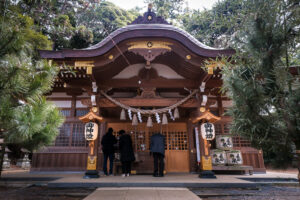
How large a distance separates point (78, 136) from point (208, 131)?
5.13m

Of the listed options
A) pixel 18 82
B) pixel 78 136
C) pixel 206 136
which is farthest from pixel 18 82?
pixel 78 136

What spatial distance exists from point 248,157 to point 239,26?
673cm

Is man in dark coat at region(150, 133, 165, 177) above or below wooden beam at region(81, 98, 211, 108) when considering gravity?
below

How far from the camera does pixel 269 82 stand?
2.08m

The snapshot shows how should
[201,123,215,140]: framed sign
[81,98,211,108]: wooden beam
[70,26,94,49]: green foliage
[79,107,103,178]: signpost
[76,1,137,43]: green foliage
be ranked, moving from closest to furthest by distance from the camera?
[79,107,103,178]: signpost < [201,123,215,140]: framed sign < [81,98,211,108]: wooden beam < [70,26,94,49]: green foliage < [76,1,137,43]: green foliage

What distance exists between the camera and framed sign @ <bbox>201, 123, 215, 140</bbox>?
6.13 m

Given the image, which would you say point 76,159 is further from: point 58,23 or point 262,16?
point 58,23

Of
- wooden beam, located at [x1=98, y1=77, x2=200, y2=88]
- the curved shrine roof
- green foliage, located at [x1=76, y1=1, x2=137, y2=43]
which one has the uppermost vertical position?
green foliage, located at [x1=76, y1=1, x2=137, y2=43]

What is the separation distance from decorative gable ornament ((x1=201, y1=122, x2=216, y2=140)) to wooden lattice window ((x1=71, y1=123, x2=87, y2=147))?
471 cm

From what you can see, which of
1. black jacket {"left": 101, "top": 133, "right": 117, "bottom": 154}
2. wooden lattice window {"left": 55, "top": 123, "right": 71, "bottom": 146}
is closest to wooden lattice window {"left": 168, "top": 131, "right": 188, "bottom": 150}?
black jacket {"left": 101, "top": 133, "right": 117, "bottom": 154}

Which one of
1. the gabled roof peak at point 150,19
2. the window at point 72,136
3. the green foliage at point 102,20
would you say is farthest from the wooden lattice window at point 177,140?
the green foliage at point 102,20

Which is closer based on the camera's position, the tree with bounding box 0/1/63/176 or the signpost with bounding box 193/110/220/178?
the tree with bounding box 0/1/63/176

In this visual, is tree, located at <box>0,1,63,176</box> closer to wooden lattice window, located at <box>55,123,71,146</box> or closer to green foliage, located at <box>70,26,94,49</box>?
wooden lattice window, located at <box>55,123,71,146</box>

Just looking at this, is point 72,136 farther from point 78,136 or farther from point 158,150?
point 158,150
